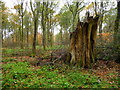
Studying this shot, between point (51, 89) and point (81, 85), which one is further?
point (81, 85)

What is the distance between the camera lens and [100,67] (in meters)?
7.70

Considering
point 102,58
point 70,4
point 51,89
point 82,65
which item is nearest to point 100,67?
point 82,65

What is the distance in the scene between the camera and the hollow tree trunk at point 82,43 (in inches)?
308

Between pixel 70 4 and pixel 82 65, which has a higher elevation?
pixel 70 4

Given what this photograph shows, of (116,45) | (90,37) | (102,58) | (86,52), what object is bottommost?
(102,58)

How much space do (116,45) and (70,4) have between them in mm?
13739

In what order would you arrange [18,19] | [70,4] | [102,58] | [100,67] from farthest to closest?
1. [18,19]
2. [70,4]
3. [102,58]
4. [100,67]

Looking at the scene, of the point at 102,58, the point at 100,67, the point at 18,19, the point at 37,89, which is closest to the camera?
the point at 37,89

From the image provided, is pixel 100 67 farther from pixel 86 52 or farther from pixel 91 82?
pixel 91 82

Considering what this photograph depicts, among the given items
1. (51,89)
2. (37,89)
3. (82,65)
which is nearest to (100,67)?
(82,65)

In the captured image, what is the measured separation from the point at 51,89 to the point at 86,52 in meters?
4.76

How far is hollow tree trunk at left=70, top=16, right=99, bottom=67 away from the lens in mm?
7824

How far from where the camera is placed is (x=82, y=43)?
313 inches

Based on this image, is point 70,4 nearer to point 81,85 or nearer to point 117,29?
point 117,29
